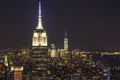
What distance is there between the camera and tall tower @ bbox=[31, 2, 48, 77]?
26.2m

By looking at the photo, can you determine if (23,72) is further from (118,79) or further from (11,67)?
(118,79)

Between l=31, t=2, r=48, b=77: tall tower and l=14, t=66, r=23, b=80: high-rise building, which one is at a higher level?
l=31, t=2, r=48, b=77: tall tower

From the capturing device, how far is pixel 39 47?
29.1 m

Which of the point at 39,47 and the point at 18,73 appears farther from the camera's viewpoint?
the point at 39,47

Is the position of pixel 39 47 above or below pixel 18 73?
above

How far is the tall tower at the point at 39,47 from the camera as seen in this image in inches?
1031

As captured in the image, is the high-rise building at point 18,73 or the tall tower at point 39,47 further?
the tall tower at point 39,47

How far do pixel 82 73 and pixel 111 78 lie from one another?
2.50 metres

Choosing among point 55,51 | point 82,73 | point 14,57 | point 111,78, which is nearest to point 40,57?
point 55,51

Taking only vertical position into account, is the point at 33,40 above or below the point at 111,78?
above

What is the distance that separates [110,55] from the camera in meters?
17.7

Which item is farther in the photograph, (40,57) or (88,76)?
(40,57)

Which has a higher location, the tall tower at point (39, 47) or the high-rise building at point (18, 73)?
the tall tower at point (39, 47)

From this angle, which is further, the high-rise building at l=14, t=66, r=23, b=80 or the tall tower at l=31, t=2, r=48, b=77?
the tall tower at l=31, t=2, r=48, b=77
